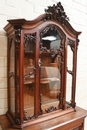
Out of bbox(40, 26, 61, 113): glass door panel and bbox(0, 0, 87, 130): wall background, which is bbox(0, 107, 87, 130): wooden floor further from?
bbox(0, 0, 87, 130): wall background

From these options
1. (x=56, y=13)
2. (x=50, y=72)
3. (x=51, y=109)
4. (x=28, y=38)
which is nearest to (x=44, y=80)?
(x=50, y=72)

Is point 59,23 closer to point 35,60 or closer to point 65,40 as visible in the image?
point 65,40

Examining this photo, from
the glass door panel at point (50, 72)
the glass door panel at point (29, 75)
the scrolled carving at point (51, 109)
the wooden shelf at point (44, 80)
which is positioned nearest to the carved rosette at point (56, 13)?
the glass door panel at point (50, 72)

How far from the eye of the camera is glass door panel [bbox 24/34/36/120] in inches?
37.4

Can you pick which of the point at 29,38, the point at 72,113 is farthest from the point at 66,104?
the point at 29,38

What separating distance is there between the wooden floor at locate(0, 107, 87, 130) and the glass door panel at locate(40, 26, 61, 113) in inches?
3.7

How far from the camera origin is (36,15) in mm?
1265

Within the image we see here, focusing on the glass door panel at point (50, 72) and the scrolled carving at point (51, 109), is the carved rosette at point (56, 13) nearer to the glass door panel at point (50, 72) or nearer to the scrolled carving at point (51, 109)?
the glass door panel at point (50, 72)

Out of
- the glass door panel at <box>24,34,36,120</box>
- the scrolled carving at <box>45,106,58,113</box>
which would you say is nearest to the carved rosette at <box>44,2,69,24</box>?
the glass door panel at <box>24,34,36,120</box>

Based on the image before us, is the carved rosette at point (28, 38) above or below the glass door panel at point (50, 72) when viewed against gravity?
above

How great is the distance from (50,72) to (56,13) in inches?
18.6

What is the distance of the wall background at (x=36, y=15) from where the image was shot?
111cm

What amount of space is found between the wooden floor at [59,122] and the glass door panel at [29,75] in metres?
0.10

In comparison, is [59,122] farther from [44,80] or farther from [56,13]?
[56,13]
